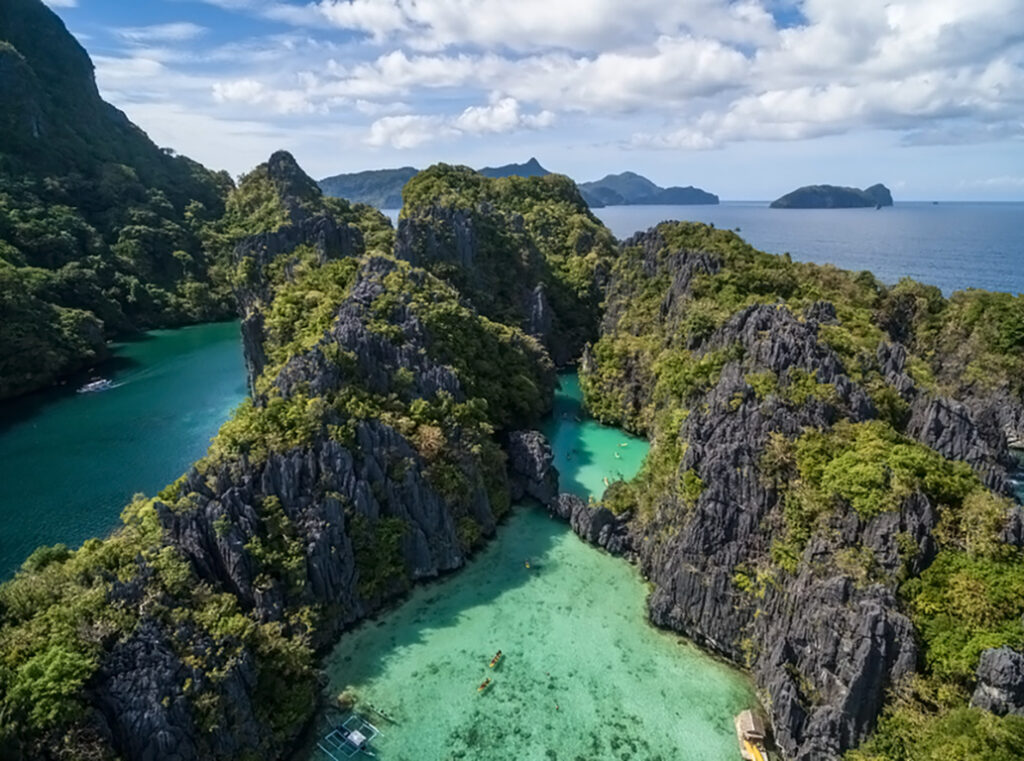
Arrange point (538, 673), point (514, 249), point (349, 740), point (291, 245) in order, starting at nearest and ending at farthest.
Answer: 1. point (349, 740)
2. point (538, 673)
3. point (291, 245)
4. point (514, 249)

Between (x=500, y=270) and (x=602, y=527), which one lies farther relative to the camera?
A: (x=500, y=270)

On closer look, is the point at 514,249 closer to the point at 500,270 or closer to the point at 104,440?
the point at 500,270

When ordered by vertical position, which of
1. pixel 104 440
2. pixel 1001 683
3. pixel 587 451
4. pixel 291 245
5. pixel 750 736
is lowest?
pixel 750 736

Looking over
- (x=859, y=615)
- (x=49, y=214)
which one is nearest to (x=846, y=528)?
(x=859, y=615)

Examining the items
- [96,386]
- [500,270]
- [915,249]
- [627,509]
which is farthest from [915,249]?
[96,386]

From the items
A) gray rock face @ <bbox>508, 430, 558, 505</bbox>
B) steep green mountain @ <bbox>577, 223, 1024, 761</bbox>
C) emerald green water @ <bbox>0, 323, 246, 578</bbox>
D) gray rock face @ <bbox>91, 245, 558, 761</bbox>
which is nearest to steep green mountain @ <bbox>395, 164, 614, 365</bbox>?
emerald green water @ <bbox>0, 323, 246, 578</bbox>

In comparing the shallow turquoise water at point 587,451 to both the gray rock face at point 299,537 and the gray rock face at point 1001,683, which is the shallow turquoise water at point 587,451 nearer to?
the gray rock face at point 299,537

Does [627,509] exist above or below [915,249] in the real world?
below
